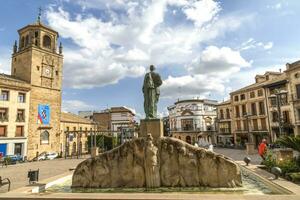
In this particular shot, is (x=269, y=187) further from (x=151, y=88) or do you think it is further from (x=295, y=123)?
(x=295, y=123)

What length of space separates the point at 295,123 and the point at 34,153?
38.1 metres

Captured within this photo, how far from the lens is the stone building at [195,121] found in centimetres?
6538

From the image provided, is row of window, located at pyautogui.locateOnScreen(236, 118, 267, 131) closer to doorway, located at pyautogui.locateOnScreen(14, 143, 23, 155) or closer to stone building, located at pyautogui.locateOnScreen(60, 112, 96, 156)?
stone building, located at pyautogui.locateOnScreen(60, 112, 96, 156)

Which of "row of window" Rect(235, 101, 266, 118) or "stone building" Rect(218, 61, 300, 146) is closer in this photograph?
"stone building" Rect(218, 61, 300, 146)

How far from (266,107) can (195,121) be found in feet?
88.7

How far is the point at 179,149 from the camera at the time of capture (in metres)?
10.2

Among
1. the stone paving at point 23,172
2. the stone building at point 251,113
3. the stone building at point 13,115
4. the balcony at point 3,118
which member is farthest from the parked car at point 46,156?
the stone building at point 251,113

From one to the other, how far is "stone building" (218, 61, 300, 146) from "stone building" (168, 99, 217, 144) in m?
12.0

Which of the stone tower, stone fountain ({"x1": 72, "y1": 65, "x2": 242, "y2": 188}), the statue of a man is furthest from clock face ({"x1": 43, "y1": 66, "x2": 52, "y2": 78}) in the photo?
stone fountain ({"x1": 72, "y1": 65, "x2": 242, "y2": 188})

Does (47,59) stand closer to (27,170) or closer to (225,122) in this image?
(27,170)

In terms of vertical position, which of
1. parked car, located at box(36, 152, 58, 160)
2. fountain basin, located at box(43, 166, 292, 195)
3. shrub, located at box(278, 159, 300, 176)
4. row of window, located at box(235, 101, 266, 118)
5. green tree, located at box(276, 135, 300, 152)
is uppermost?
row of window, located at box(235, 101, 266, 118)

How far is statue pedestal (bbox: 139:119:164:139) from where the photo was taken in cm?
1080

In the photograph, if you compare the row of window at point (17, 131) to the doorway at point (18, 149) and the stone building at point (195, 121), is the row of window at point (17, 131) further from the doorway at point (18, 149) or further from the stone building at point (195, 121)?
the stone building at point (195, 121)

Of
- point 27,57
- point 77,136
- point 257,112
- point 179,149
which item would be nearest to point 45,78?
point 27,57
